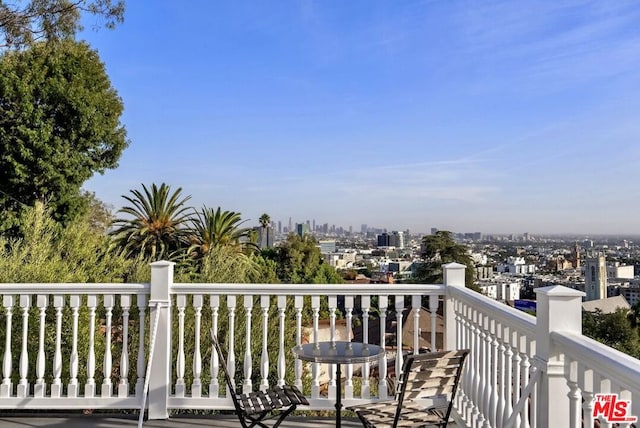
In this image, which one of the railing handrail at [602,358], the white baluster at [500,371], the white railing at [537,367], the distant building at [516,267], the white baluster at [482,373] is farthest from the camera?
the distant building at [516,267]

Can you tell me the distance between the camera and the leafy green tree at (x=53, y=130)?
13.9 metres

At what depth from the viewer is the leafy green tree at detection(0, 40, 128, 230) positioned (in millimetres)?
13922

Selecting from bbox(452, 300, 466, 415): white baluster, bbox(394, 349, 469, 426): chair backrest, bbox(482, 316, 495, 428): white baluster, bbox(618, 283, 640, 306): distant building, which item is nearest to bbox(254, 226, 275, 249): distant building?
bbox(618, 283, 640, 306): distant building

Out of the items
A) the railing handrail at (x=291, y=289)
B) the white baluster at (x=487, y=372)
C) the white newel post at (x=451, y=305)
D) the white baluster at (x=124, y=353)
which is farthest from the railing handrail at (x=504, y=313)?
the white baluster at (x=124, y=353)

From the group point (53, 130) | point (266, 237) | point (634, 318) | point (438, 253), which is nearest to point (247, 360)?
point (438, 253)

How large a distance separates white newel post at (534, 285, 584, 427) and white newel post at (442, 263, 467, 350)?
1.78 meters

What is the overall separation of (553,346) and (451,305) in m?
1.88

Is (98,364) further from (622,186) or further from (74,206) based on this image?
(622,186)

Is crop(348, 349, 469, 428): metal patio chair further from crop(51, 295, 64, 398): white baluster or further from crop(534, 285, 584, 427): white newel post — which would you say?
crop(51, 295, 64, 398): white baluster

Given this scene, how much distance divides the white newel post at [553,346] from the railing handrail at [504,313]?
172mm

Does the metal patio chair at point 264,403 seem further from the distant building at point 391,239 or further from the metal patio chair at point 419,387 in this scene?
the distant building at point 391,239

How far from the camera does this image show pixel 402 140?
21688mm

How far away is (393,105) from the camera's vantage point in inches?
720

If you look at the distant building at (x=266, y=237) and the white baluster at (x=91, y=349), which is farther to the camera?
the distant building at (x=266, y=237)
